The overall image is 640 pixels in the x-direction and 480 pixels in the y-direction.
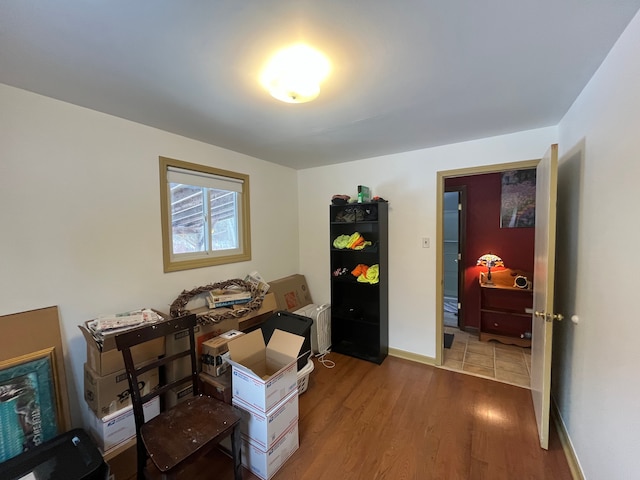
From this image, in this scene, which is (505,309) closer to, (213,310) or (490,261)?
(490,261)

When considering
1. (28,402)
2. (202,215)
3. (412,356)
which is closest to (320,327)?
(412,356)

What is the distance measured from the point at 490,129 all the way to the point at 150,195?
2.91 metres

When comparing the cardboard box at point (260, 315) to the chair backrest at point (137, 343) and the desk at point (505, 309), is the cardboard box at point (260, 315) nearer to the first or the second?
the chair backrest at point (137, 343)

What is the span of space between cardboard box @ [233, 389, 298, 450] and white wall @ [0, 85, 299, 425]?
115cm

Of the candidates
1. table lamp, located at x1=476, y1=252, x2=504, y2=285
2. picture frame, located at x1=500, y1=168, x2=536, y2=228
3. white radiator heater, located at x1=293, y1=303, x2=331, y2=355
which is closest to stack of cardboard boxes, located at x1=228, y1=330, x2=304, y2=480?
white radiator heater, located at x1=293, y1=303, x2=331, y2=355

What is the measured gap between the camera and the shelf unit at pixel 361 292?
2873 mm

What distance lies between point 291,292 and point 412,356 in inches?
62.6

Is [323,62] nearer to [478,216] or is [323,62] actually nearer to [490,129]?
[490,129]

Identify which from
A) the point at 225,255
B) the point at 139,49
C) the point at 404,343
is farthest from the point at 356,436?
the point at 139,49

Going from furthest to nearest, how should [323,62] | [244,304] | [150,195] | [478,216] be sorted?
1. [478,216]
2. [244,304]
3. [150,195]
4. [323,62]

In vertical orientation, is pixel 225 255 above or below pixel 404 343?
above

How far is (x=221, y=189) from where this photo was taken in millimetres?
2672

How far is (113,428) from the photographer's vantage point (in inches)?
60.7

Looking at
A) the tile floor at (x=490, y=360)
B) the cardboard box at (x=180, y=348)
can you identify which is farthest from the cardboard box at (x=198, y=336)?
the tile floor at (x=490, y=360)
